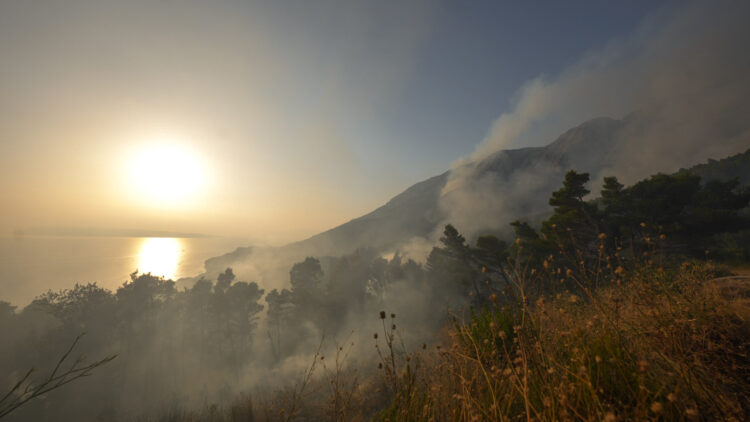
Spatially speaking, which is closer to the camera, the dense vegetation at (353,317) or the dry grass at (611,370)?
the dry grass at (611,370)

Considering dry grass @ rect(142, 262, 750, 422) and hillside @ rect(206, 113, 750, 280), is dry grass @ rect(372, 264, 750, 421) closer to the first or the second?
dry grass @ rect(142, 262, 750, 422)

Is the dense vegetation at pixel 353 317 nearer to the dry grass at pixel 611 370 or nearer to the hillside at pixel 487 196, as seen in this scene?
the dry grass at pixel 611 370

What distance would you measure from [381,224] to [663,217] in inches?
4842

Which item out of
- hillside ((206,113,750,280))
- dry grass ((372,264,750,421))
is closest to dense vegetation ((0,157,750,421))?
dry grass ((372,264,750,421))

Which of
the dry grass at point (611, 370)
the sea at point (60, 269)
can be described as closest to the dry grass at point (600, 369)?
the dry grass at point (611, 370)

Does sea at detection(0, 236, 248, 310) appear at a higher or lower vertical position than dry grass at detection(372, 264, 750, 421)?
higher

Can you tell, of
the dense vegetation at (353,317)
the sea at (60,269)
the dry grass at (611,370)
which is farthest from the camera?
the sea at (60,269)

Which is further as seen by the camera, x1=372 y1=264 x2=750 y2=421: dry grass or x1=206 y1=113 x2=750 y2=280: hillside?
x1=206 y1=113 x2=750 y2=280: hillside

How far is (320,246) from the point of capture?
134 meters

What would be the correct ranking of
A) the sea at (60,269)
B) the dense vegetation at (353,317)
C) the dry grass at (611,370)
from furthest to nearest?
1. the sea at (60,269)
2. the dense vegetation at (353,317)
3. the dry grass at (611,370)

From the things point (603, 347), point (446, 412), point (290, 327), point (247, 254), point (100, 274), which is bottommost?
point (290, 327)

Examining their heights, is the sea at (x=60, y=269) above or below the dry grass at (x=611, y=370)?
above

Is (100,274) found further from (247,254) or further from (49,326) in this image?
(49,326)

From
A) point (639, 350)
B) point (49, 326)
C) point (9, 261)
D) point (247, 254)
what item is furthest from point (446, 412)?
point (9, 261)
